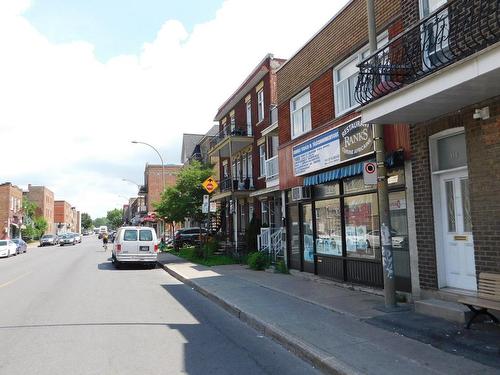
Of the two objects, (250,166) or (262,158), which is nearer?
(262,158)

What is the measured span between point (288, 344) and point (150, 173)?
233 feet

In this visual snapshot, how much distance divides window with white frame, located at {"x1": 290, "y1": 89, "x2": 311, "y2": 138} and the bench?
8441 mm

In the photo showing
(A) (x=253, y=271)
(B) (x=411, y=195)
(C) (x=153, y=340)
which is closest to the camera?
(C) (x=153, y=340)

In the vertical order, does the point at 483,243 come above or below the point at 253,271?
above

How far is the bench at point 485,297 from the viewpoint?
6.61 meters

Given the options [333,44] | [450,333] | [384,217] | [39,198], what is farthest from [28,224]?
[450,333]

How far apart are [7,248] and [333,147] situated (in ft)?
106

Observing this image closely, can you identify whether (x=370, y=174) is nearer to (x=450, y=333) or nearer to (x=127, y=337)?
(x=450, y=333)

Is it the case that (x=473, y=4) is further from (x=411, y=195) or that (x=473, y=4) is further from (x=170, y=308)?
(x=170, y=308)

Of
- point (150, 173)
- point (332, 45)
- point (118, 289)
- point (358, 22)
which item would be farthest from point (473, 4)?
point (150, 173)

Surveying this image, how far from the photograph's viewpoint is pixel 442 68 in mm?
6840

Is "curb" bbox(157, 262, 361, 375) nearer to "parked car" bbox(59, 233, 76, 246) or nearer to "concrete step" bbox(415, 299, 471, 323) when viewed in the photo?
"concrete step" bbox(415, 299, 471, 323)

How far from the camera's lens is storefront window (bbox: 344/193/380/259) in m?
10.9

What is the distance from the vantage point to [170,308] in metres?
10.2
